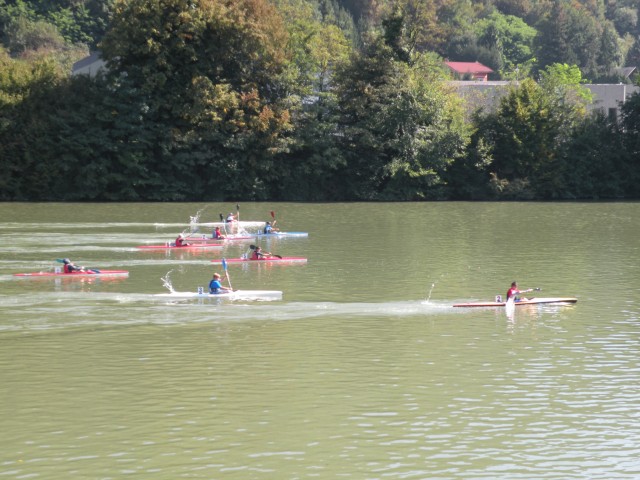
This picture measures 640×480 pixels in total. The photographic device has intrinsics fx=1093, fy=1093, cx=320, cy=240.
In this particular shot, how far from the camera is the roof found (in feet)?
475

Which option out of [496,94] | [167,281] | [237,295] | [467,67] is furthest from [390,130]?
[467,67]

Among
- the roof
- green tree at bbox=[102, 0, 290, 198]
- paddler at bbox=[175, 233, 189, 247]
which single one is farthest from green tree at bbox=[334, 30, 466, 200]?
the roof

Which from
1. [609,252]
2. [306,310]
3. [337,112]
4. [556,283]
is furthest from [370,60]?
[306,310]

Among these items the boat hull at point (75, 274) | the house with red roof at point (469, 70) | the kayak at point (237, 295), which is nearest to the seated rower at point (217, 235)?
the boat hull at point (75, 274)

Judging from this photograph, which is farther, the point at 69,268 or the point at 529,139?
the point at 529,139

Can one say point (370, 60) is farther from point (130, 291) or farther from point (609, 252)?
point (130, 291)

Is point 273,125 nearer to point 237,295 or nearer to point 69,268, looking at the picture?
point 69,268

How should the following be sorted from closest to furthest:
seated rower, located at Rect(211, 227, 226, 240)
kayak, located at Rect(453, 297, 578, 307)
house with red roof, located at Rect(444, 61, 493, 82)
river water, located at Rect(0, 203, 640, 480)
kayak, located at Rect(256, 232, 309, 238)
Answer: river water, located at Rect(0, 203, 640, 480) → kayak, located at Rect(453, 297, 578, 307) → seated rower, located at Rect(211, 227, 226, 240) → kayak, located at Rect(256, 232, 309, 238) → house with red roof, located at Rect(444, 61, 493, 82)

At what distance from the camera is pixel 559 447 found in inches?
666

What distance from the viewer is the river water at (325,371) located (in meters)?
16.4

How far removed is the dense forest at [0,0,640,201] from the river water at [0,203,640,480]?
31502 mm

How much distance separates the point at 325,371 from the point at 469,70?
12935 cm

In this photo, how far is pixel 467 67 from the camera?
148 m

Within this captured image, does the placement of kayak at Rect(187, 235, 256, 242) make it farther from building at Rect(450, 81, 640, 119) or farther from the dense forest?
building at Rect(450, 81, 640, 119)
